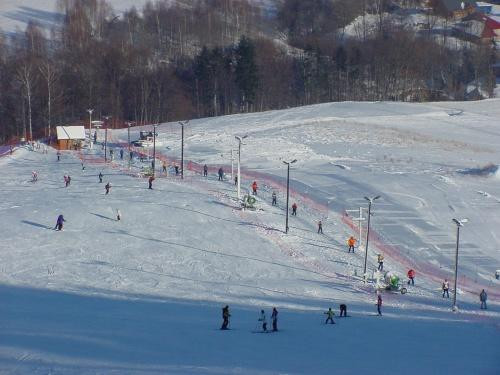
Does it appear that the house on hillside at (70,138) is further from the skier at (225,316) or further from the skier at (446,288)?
the skier at (225,316)

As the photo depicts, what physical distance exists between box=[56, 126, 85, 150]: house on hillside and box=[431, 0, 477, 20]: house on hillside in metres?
71.4

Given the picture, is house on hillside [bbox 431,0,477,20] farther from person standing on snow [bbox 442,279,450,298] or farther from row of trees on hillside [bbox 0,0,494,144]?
person standing on snow [bbox 442,279,450,298]

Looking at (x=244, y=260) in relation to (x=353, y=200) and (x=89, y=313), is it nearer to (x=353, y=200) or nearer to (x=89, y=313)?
(x=89, y=313)

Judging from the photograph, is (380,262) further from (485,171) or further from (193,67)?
(193,67)

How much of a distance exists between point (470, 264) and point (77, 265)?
613 inches

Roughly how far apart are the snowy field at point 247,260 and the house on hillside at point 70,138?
149 centimetres

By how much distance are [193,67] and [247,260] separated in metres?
55.3

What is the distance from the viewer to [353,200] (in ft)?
129

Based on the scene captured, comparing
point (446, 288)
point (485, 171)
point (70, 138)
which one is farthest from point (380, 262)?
point (70, 138)

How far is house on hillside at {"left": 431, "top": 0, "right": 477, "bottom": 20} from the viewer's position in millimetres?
111169

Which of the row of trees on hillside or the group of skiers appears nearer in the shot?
the group of skiers

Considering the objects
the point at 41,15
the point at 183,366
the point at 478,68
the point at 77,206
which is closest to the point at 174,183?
the point at 77,206

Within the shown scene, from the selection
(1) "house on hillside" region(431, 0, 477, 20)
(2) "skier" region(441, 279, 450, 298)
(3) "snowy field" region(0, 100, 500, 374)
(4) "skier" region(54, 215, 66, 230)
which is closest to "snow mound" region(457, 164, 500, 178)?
(3) "snowy field" region(0, 100, 500, 374)

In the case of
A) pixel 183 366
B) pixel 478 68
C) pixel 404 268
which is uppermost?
pixel 478 68
